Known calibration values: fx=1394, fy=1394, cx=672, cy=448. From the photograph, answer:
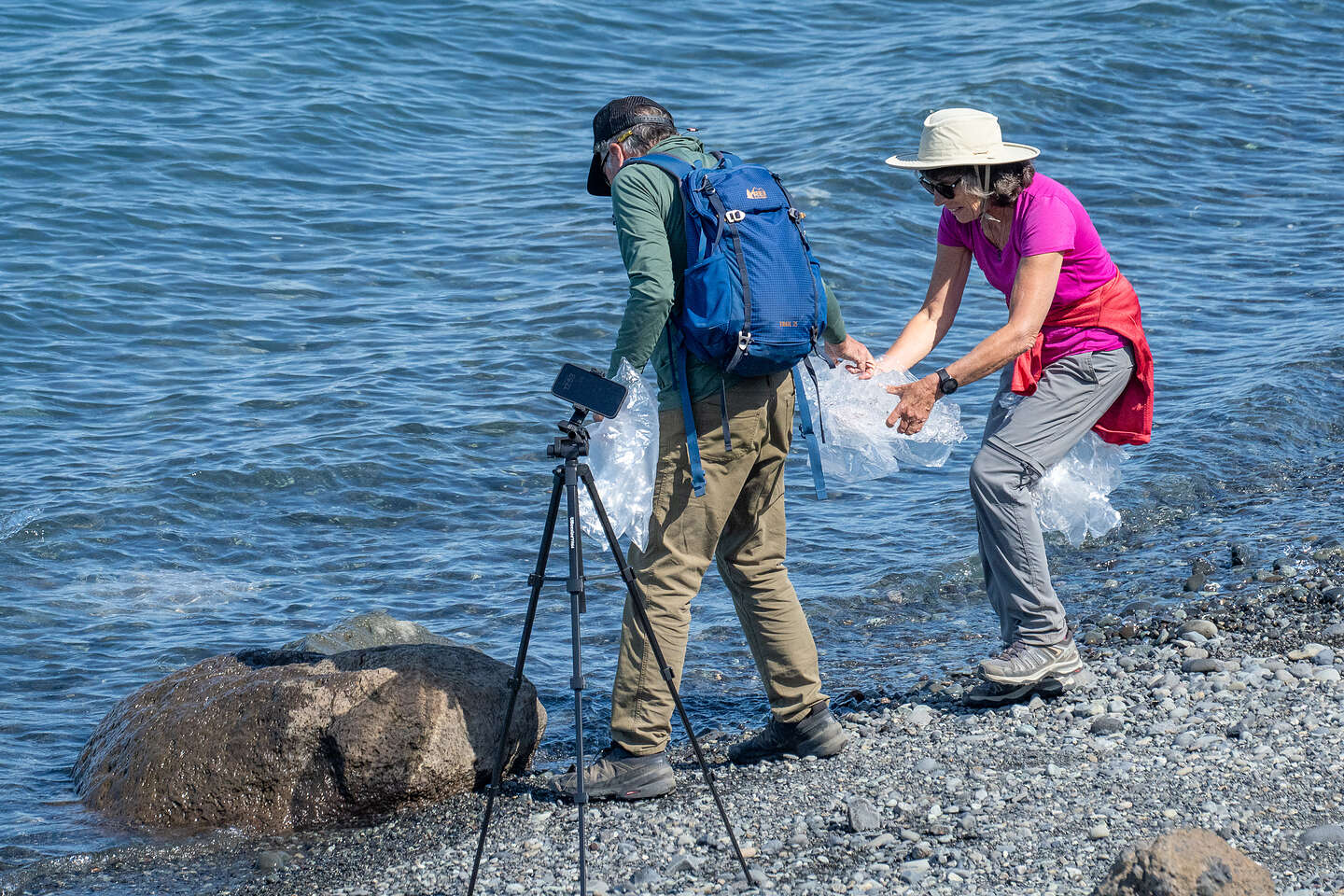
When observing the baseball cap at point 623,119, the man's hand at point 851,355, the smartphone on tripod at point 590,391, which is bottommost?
the man's hand at point 851,355

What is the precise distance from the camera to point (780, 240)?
15.6ft

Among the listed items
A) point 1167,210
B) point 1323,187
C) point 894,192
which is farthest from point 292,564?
point 1323,187

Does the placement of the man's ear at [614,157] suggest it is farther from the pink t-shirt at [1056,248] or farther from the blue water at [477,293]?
the blue water at [477,293]

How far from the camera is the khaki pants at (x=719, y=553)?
195 inches

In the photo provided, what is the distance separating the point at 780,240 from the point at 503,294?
336 inches

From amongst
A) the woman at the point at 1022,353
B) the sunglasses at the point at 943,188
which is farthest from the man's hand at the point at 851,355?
the sunglasses at the point at 943,188

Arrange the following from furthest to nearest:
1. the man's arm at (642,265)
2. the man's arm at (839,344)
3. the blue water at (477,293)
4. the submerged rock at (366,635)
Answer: the blue water at (477,293) → the submerged rock at (366,635) → the man's arm at (839,344) → the man's arm at (642,265)

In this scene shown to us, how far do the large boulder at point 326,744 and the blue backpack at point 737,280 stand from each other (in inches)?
60.2

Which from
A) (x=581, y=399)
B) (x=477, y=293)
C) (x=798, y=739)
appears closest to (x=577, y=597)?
(x=581, y=399)

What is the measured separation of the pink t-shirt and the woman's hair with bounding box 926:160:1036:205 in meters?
0.06

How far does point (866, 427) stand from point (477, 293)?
26.3 feet

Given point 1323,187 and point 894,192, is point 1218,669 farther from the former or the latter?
point 1323,187

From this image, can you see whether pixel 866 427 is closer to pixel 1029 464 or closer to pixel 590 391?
pixel 1029 464

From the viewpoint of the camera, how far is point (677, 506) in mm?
4953
